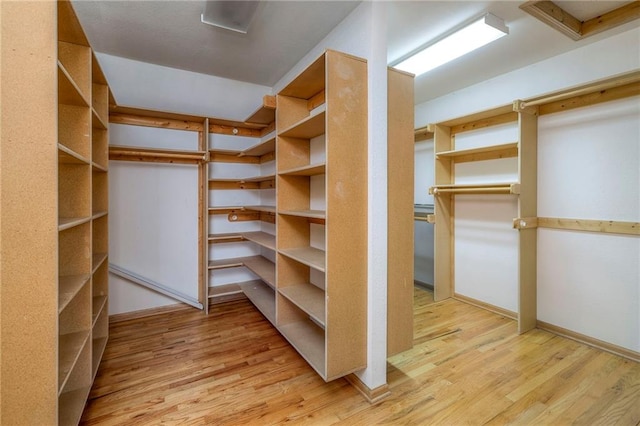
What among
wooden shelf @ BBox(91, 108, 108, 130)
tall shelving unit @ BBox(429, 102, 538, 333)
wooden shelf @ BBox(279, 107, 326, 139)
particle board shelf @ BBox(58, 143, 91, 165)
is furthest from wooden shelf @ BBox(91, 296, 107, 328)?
tall shelving unit @ BBox(429, 102, 538, 333)

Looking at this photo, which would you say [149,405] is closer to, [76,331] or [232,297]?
[76,331]

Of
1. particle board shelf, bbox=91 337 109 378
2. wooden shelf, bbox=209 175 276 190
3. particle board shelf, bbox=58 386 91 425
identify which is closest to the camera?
particle board shelf, bbox=58 386 91 425

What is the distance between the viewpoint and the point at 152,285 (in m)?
3.27

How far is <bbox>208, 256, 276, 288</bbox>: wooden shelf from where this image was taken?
3.08 metres

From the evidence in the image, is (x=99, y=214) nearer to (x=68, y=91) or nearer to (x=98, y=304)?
(x=98, y=304)

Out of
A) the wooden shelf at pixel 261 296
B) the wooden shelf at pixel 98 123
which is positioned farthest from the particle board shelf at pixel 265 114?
the wooden shelf at pixel 261 296

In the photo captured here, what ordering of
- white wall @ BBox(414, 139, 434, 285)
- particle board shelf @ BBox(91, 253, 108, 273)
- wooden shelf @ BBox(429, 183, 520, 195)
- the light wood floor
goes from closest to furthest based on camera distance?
the light wood floor, particle board shelf @ BBox(91, 253, 108, 273), wooden shelf @ BBox(429, 183, 520, 195), white wall @ BBox(414, 139, 434, 285)

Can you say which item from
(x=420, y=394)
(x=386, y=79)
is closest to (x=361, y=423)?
(x=420, y=394)

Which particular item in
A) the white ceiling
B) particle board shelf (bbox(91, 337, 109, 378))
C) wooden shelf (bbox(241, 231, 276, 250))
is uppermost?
the white ceiling

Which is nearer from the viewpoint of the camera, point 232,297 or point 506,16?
point 506,16

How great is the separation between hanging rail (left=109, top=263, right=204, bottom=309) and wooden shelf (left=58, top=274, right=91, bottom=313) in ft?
4.84

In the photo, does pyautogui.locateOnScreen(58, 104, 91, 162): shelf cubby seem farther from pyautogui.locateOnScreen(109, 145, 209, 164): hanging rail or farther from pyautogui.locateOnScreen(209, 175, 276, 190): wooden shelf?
pyautogui.locateOnScreen(209, 175, 276, 190): wooden shelf

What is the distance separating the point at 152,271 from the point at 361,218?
268cm

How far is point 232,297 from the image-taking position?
3.74m
